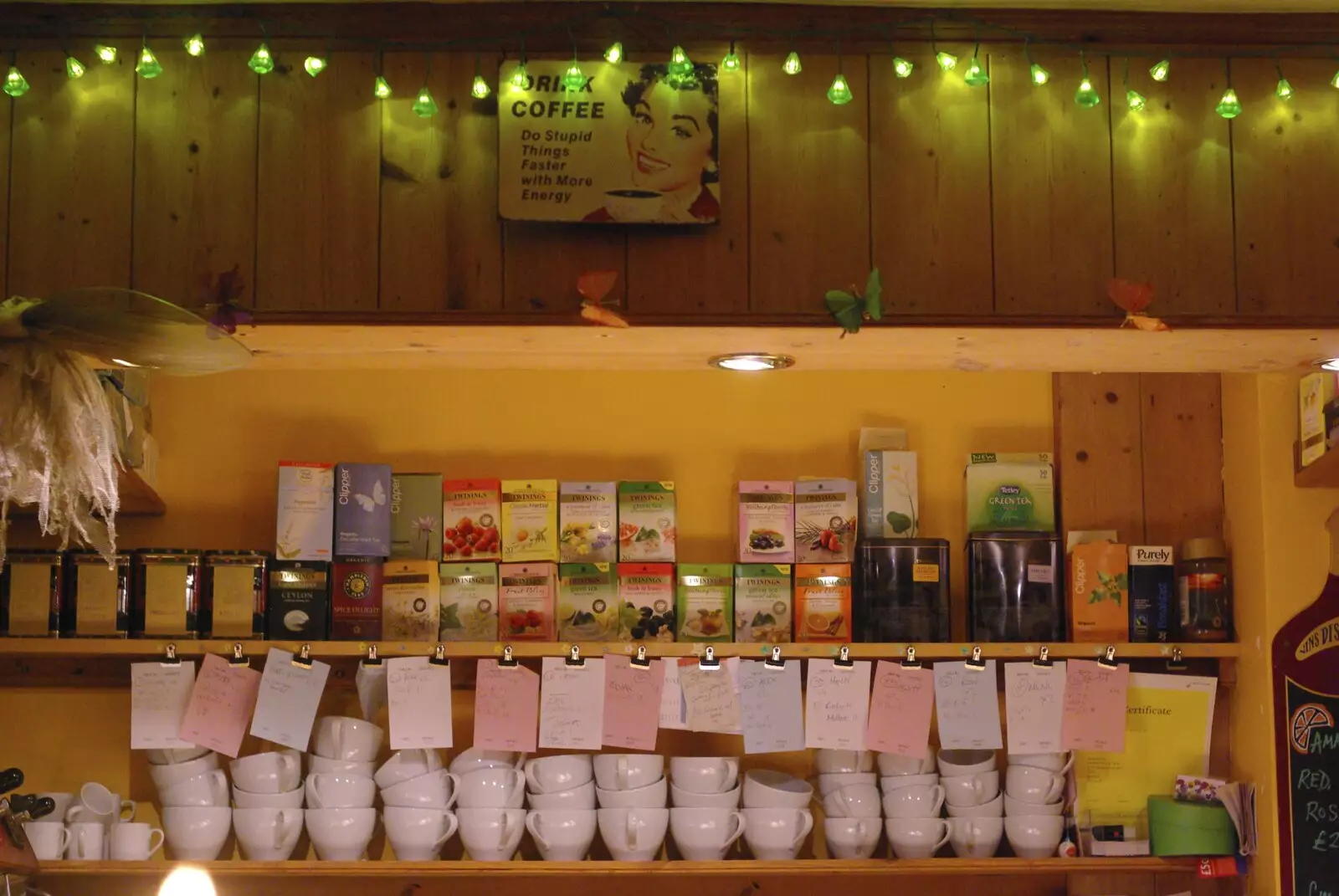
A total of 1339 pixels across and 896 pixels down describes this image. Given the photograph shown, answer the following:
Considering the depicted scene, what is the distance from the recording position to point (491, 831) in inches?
121

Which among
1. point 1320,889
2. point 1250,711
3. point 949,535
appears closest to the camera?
point 1320,889

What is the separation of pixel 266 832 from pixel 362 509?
0.70 metres

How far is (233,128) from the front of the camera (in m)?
2.36

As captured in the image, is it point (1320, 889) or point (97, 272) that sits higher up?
point (97, 272)

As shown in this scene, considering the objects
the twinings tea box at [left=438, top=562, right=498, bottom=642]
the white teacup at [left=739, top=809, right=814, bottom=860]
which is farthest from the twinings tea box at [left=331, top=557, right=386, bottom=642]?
the white teacup at [left=739, top=809, right=814, bottom=860]

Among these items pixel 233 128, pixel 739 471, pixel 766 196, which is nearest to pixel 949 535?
pixel 739 471

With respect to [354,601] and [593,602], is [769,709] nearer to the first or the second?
[593,602]

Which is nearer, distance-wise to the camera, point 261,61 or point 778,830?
point 261,61

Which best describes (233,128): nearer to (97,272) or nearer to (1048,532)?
(97,272)

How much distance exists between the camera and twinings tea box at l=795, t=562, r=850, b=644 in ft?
10.5

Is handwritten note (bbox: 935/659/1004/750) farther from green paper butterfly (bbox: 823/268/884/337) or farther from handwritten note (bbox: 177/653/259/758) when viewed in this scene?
handwritten note (bbox: 177/653/259/758)

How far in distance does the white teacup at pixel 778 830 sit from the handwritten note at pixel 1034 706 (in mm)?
495

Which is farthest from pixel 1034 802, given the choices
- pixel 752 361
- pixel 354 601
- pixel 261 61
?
pixel 261 61

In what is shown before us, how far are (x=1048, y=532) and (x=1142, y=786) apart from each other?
23.4 inches
